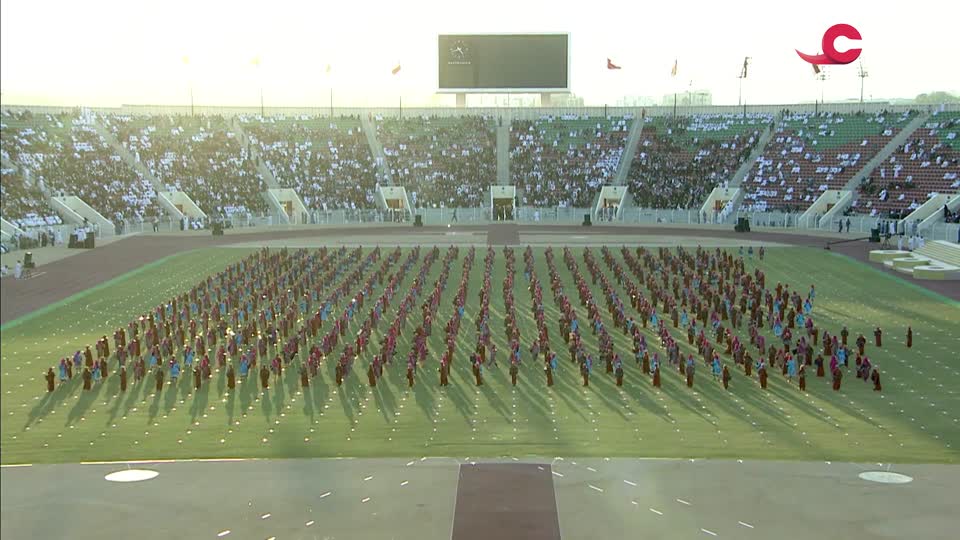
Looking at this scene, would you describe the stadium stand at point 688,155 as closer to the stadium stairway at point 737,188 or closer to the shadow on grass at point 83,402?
the stadium stairway at point 737,188

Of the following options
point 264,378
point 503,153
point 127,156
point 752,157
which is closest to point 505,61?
point 503,153

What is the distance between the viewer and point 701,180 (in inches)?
3167

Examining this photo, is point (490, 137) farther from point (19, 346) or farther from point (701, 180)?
point (19, 346)

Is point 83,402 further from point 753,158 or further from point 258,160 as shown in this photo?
point 753,158

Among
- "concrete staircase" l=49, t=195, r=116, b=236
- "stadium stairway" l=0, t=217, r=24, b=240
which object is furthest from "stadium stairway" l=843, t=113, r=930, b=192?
"stadium stairway" l=0, t=217, r=24, b=240

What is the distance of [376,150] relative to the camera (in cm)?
8850

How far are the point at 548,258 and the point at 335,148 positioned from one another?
142 ft

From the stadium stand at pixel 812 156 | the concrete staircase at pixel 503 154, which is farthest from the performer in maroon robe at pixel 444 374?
the concrete staircase at pixel 503 154

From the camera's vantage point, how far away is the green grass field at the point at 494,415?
19938 mm

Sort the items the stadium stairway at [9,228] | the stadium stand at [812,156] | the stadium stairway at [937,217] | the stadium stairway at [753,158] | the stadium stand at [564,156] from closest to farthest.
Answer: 1. the stadium stairway at [9,228]
2. the stadium stairway at [937,217]
3. the stadium stand at [812,156]
4. the stadium stairway at [753,158]
5. the stadium stand at [564,156]

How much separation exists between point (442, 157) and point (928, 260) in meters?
47.3

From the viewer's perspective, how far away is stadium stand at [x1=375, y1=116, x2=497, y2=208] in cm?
8194

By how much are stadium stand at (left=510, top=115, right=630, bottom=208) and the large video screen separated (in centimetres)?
419

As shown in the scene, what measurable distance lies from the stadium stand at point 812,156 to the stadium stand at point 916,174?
2472 mm
